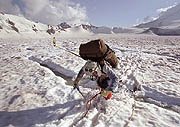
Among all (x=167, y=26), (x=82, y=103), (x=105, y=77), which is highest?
(x=105, y=77)

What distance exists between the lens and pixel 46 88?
529 cm

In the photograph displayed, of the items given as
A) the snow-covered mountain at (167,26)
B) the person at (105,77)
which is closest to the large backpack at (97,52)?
the person at (105,77)

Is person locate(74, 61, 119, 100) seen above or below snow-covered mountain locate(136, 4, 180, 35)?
above

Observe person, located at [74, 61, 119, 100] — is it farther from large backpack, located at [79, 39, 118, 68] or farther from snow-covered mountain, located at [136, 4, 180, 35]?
snow-covered mountain, located at [136, 4, 180, 35]

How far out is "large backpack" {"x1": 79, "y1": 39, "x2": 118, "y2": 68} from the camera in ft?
10.8

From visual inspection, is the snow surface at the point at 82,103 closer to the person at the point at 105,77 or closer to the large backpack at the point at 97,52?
the person at the point at 105,77

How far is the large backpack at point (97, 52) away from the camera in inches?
130

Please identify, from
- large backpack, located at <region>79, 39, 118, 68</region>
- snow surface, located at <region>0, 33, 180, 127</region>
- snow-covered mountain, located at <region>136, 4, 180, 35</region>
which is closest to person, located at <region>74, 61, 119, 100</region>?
large backpack, located at <region>79, 39, 118, 68</region>

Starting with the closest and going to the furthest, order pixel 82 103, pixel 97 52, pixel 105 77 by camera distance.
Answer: pixel 97 52
pixel 105 77
pixel 82 103

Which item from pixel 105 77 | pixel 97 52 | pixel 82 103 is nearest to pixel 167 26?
pixel 105 77

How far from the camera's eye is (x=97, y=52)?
3324 mm

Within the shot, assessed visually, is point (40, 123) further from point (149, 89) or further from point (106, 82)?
point (149, 89)

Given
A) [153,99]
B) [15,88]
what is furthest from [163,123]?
[15,88]

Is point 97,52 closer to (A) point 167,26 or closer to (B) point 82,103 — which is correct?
(B) point 82,103
